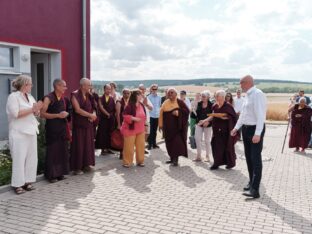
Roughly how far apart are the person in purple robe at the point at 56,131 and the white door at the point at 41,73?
16.0 feet

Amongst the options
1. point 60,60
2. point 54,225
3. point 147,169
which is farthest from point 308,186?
point 60,60

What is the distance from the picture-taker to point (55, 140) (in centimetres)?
709

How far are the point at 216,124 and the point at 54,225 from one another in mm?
4798

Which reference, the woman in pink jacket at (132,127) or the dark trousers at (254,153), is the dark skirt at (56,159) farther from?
the dark trousers at (254,153)

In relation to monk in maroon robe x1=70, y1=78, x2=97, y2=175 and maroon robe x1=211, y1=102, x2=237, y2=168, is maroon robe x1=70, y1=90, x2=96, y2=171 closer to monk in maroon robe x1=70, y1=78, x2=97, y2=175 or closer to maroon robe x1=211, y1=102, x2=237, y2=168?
monk in maroon robe x1=70, y1=78, x2=97, y2=175

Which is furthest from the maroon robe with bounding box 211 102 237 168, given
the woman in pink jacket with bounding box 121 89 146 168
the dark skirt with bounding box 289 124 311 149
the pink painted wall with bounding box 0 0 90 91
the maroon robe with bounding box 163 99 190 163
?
the pink painted wall with bounding box 0 0 90 91

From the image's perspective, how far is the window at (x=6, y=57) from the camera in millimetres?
10055

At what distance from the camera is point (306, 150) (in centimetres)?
1213

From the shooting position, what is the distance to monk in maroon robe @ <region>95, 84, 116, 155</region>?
9945 millimetres

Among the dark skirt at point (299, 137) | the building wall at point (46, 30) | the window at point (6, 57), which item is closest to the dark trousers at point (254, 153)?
the dark skirt at point (299, 137)

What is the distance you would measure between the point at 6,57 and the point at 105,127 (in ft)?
10.5

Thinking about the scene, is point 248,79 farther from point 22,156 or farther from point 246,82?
point 22,156

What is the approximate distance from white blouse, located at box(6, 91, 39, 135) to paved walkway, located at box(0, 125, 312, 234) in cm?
108

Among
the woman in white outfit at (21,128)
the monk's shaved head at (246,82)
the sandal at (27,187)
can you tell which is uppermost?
the monk's shaved head at (246,82)
